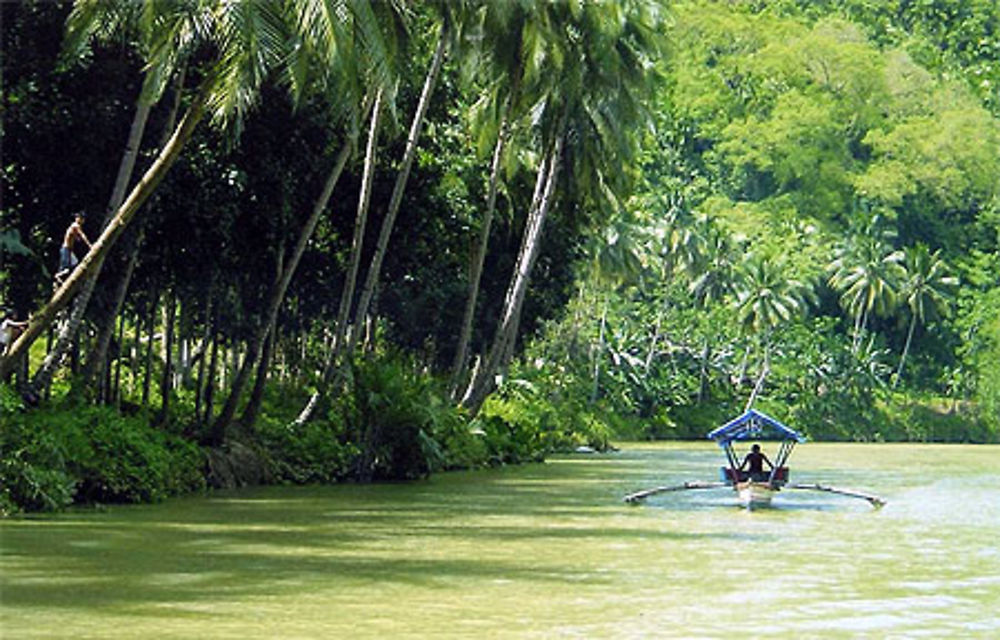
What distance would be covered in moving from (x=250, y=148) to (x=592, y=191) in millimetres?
21452

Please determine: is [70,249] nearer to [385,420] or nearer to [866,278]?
[385,420]

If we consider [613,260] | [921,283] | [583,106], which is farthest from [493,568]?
[921,283]

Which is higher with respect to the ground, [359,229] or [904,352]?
[904,352]

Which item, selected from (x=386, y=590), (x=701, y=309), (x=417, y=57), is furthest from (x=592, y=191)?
(x=701, y=309)

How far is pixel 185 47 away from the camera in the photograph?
27.4m

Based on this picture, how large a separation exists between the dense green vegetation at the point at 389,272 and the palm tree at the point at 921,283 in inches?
7.0

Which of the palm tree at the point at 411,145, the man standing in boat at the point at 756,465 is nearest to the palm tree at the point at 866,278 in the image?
the palm tree at the point at 411,145

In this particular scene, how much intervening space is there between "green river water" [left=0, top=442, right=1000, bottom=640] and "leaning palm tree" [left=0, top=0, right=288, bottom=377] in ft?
12.0

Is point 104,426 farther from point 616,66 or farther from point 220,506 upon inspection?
point 616,66

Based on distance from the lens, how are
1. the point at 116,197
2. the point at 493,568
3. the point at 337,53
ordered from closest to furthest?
the point at 493,568
the point at 337,53
the point at 116,197

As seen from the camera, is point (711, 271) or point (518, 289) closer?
point (518, 289)

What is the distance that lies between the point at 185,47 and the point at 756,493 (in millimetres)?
13621

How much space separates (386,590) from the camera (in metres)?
20.2

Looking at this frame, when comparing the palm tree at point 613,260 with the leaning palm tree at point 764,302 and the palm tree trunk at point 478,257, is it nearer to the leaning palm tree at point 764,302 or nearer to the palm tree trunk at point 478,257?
the leaning palm tree at point 764,302
